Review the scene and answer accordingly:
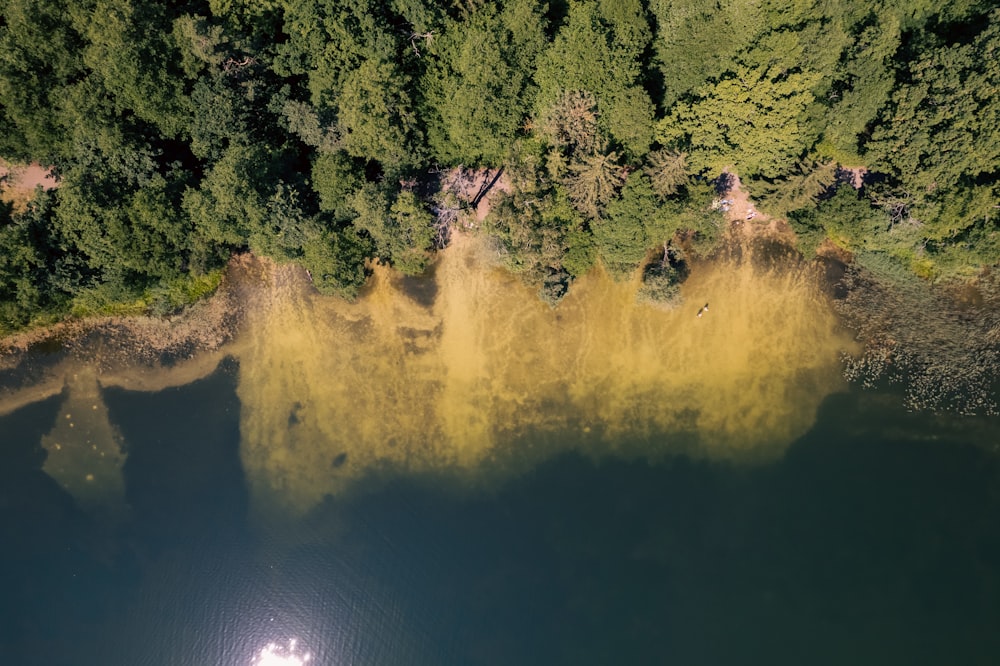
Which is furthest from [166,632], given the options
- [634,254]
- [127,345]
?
[634,254]

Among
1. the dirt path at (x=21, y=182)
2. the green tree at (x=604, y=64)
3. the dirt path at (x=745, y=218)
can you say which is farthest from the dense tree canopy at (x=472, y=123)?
the dirt path at (x=21, y=182)

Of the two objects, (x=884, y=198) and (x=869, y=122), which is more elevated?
(x=869, y=122)

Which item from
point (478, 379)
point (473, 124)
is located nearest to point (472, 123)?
point (473, 124)

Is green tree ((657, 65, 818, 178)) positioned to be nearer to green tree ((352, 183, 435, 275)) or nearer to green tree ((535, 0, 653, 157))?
green tree ((535, 0, 653, 157))

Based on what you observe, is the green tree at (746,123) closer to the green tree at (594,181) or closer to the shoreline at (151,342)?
the green tree at (594,181)

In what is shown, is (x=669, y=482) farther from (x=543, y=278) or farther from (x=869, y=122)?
(x=869, y=122)

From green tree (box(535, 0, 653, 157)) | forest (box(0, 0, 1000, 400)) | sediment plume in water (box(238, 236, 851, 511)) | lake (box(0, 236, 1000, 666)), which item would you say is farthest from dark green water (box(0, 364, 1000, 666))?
green tree (box(535, 0, 653, 157))
